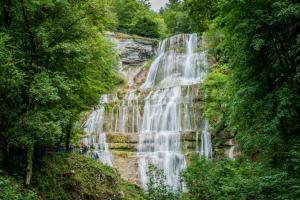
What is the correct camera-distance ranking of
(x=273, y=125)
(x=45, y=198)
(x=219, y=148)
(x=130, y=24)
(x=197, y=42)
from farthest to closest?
(x=130, y=24)
(x=197, y=42)
(x=219, y=148)
(x=45, y=198)
(x=273, y=125)

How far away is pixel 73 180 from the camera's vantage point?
12570 mm

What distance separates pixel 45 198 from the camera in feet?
38.3

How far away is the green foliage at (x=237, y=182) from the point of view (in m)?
8.72

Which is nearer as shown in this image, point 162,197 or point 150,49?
point 162,197

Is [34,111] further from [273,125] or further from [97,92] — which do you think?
[273,125]

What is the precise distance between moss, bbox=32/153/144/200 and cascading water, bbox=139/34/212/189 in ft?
13.2

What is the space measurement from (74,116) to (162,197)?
4.40 m

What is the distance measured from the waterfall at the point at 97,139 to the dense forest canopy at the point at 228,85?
7.88 meters

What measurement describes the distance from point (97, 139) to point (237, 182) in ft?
49.6

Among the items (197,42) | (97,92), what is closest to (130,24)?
(197,42)

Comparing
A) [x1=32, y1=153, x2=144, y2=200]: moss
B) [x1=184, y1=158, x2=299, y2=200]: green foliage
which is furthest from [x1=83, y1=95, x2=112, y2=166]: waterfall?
[x1=184, y1=158, x2=299, y2=200]: green foliage

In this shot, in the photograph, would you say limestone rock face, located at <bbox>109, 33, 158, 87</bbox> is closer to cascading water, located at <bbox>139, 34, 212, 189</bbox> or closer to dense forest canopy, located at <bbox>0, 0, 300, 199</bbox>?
cascading water, located at <bbox>139, 34, 212, 189</bbox>

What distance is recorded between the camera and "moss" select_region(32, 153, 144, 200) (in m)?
12.0

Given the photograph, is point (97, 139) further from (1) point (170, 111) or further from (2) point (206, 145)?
(2) point (206, 145)
